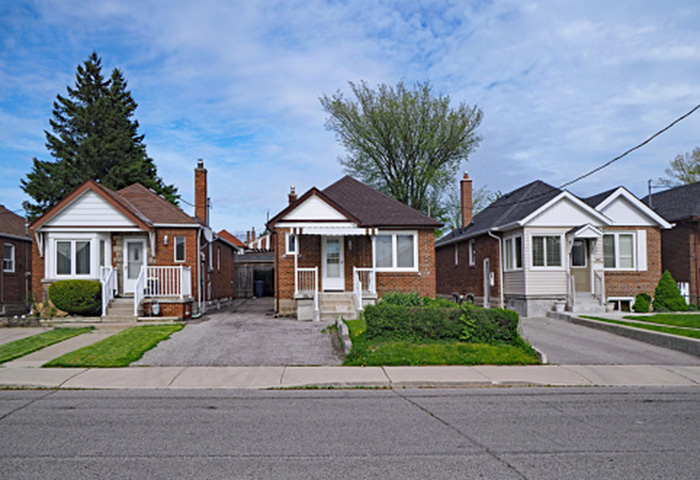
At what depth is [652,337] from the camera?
15.4 meters

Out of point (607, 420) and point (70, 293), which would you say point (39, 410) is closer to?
point (607, 420)

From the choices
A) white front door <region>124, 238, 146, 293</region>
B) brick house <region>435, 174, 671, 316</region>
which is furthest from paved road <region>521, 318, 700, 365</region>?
white front door <region>124, 238, 146, 293</region>

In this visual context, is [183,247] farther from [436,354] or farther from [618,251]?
[618,251]

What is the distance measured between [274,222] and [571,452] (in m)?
16.7

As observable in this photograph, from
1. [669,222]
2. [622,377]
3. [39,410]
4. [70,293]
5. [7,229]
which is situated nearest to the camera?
[39,410]

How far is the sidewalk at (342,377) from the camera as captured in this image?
1063 centimetres

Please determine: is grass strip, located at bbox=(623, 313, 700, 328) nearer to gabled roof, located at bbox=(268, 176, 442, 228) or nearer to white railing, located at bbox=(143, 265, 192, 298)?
gabled roof, located at bbox=(268, 176, 442, 228)

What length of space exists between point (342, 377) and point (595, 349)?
6.94 m

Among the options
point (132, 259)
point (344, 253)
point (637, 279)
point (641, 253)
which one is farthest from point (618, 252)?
point (132, 259)

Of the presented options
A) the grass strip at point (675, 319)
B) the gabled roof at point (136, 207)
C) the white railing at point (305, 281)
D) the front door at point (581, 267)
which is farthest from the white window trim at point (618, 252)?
the gabled roof at point (136, 207)

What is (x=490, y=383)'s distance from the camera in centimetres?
1073

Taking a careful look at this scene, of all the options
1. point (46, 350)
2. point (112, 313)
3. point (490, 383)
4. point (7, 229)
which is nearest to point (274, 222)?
point (112, 313)

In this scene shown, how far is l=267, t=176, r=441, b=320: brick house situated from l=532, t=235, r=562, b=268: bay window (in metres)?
4.05

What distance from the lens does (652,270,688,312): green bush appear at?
22281 mm
